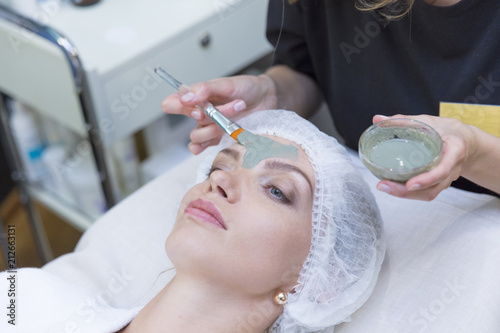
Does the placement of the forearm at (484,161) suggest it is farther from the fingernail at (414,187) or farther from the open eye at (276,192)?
the open eye at (276,192)

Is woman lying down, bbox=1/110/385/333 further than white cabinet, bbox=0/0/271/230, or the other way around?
white cabinet, bbox=0/0/271/230

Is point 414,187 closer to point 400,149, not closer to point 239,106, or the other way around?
point 400,149

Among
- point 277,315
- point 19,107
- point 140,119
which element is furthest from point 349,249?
point 19,107

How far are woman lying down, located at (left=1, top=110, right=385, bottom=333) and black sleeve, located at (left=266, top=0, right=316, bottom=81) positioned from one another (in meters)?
0.41

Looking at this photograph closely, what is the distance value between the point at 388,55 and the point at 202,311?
2.24 ft

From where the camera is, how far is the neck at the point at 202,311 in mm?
1114

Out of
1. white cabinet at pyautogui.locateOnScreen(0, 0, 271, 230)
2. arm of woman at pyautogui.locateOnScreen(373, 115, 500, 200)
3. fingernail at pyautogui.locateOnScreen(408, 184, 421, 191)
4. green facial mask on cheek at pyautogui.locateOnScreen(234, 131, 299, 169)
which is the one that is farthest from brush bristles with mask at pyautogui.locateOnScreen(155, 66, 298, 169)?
white cabinet at pyautogui.locateOnScreen(0, 0, 271, 230)

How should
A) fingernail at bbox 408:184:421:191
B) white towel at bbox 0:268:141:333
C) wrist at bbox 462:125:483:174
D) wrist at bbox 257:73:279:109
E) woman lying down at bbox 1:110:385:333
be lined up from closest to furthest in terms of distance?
fingernail at bbox 408:184:421:191 < wrist at bbox 462:125:483:174 < woman lying down at bbox 1:110:385:333 < white towel at bbox 0:268:141:333 < wrist at bbox 257:73:279:109

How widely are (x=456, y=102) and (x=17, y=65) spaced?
1270 millimetres

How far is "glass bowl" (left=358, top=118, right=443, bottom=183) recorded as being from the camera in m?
0.92

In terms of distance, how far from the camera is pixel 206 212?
1122mm

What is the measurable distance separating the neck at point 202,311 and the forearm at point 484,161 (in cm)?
45

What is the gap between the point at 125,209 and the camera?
1.51 m

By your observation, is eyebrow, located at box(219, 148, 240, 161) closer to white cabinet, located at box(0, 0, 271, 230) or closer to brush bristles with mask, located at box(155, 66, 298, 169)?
brush bristles with mask, located at box(155, 66, 298, 169)
